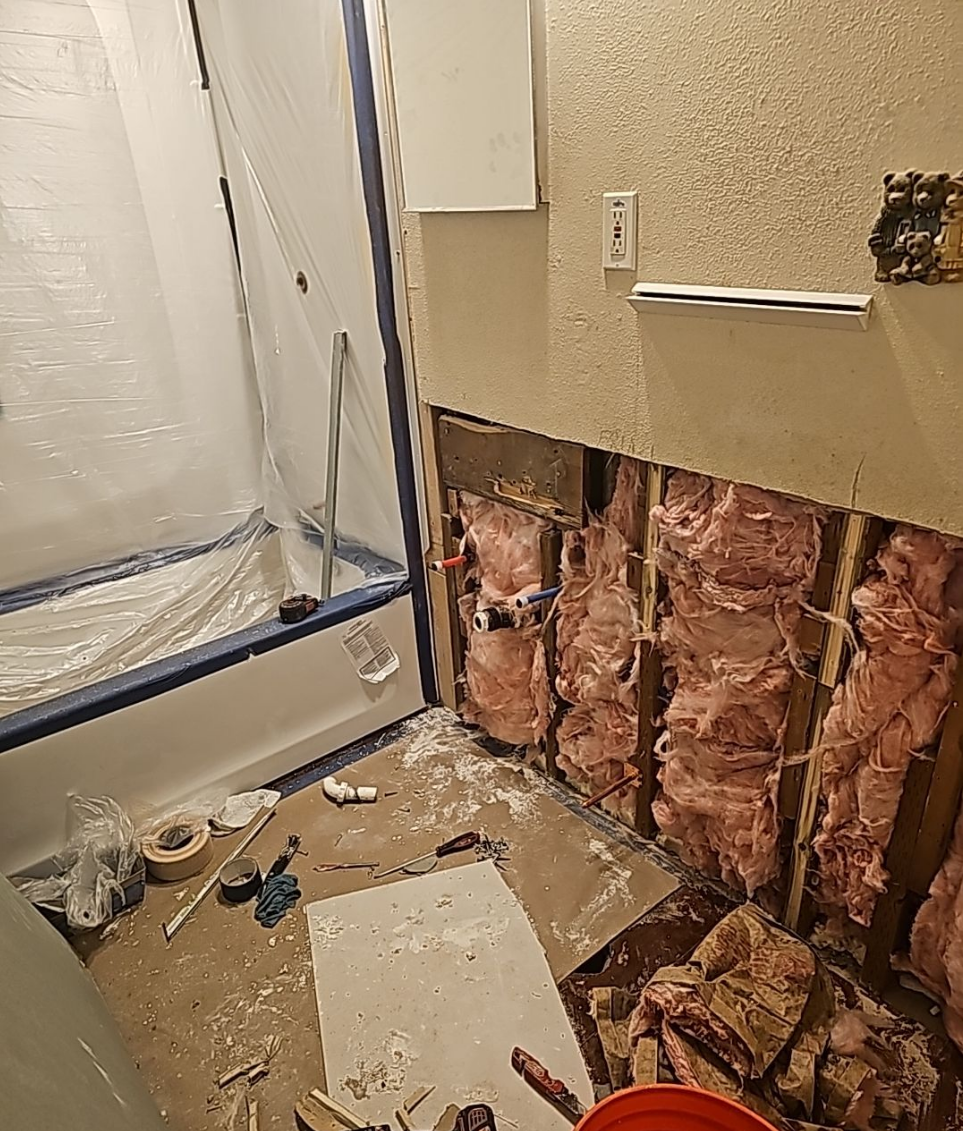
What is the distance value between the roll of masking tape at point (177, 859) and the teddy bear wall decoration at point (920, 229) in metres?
1.71

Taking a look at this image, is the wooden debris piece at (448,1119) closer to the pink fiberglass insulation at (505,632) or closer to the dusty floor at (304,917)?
the dusty floor at (304,917)

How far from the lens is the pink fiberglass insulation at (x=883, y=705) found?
3.93 feet

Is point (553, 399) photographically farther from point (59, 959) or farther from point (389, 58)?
point (59, 959)

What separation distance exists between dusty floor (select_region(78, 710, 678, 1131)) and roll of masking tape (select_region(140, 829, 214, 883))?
0.03m

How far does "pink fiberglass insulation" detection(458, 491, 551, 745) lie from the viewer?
1896mm

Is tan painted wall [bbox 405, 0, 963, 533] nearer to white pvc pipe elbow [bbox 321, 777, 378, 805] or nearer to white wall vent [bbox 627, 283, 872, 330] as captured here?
white wall vent [bbox 627, 283, 872, 330]

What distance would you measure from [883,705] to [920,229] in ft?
2.29

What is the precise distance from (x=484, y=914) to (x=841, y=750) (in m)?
0.78

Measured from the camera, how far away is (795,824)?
1520 millimetres

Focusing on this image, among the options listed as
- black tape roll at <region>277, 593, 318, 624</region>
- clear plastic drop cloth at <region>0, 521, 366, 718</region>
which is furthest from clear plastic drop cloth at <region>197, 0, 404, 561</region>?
black tape roll at <region>277, 593, 318, 624</region>

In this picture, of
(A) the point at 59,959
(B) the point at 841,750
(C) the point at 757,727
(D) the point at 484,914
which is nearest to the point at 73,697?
(A) the point at 59,959

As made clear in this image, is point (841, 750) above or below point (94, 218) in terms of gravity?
below

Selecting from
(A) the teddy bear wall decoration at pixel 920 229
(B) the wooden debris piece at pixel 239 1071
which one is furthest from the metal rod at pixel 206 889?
(A) the teddy bear wall decoration at pixel 920 229

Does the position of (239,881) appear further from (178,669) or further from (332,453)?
(332,453)
